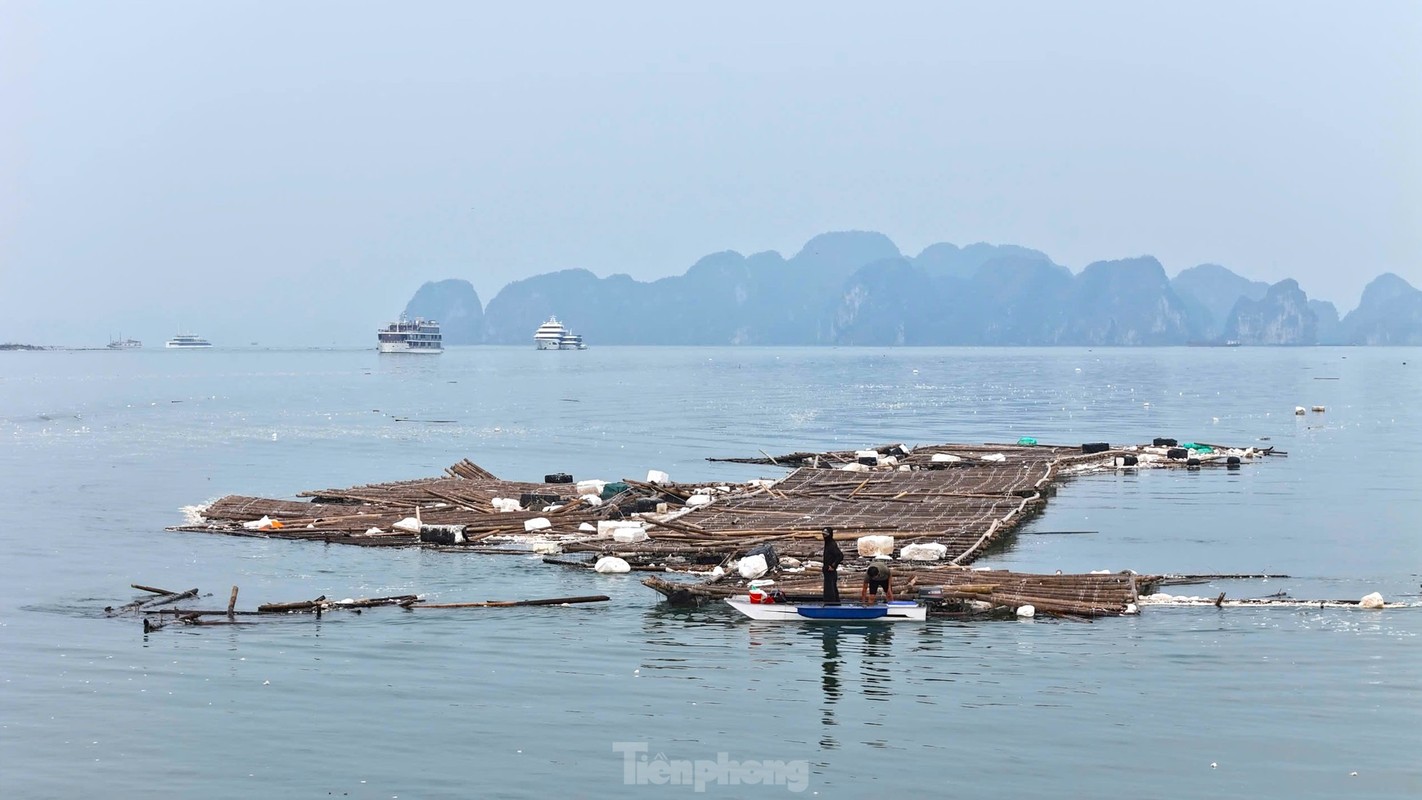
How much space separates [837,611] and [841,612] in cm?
8

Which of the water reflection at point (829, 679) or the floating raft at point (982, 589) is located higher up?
the floating raft at point (982, 589)

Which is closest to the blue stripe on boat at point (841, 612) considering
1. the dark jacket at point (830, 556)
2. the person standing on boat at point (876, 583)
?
the person standing on boat at point (876, 583)

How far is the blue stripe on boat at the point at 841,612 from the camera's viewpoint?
93.7ft

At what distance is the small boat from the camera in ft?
93.9

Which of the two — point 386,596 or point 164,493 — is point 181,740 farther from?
point 164,493

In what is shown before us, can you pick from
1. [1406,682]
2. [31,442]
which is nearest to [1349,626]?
[1406,682]

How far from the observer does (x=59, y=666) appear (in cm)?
2617

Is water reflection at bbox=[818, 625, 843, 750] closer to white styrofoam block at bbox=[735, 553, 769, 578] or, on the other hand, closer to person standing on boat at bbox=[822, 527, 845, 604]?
person standing on boat at bbox=[822, 527, 845, 604]

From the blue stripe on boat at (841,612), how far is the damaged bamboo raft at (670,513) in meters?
6.47

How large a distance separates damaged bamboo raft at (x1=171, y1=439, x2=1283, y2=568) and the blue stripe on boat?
647 cm

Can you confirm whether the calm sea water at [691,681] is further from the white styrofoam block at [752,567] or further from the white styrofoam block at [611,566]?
the white styrofoam block at [752,567]

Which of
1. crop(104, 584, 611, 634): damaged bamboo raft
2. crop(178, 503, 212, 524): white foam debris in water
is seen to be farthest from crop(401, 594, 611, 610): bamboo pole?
crop(178, 503, 212, 524): white foam debris in water

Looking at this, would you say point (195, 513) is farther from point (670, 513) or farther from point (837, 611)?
point (837, 611)

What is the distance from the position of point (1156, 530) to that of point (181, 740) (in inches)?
1207
